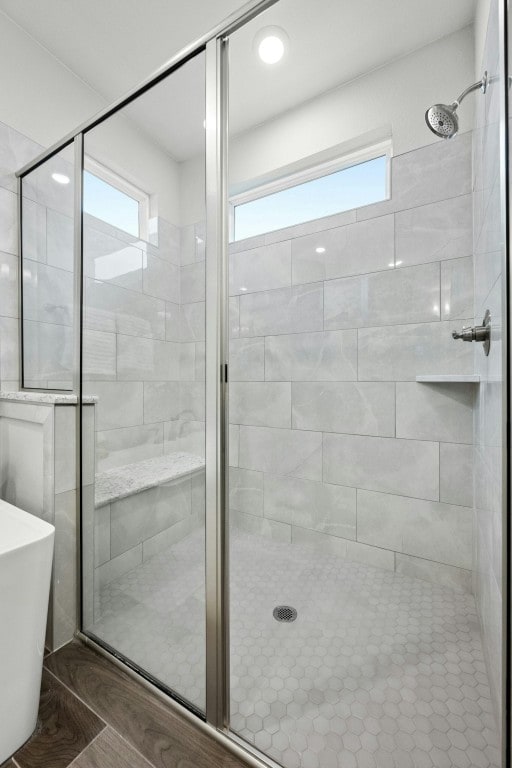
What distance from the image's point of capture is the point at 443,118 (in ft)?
3.60

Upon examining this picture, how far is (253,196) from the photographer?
1.91m

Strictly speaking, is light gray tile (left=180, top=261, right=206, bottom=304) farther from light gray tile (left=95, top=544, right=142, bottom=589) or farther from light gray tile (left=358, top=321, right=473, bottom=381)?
light gray tile (left=358, top=321, right=473, bottom=381)

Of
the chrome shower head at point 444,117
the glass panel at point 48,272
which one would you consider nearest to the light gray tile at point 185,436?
the glass panel at point 48,272

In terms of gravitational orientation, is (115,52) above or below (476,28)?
above

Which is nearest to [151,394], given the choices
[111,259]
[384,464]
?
[111,259]

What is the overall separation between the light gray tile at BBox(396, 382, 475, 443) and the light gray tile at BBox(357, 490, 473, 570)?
32 centimetres

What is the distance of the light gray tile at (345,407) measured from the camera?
1.71 m

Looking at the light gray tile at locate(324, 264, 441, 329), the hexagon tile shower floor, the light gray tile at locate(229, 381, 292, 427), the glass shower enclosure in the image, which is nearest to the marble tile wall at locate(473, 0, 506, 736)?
the glass shower enclosure

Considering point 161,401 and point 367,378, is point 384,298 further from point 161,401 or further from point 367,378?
point 161,401

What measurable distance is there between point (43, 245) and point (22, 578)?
134 centimetres

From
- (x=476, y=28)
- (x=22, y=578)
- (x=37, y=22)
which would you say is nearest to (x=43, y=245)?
A: (x=37, y=22)

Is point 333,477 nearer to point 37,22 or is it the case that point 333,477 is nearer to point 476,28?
point 476,28

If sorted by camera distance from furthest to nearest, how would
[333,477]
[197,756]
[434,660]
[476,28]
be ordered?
1. [333,477]
2. [476,28]
3. [434,660]
4. [197,756]

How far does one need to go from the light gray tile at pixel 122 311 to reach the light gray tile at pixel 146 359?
0.10 feet
